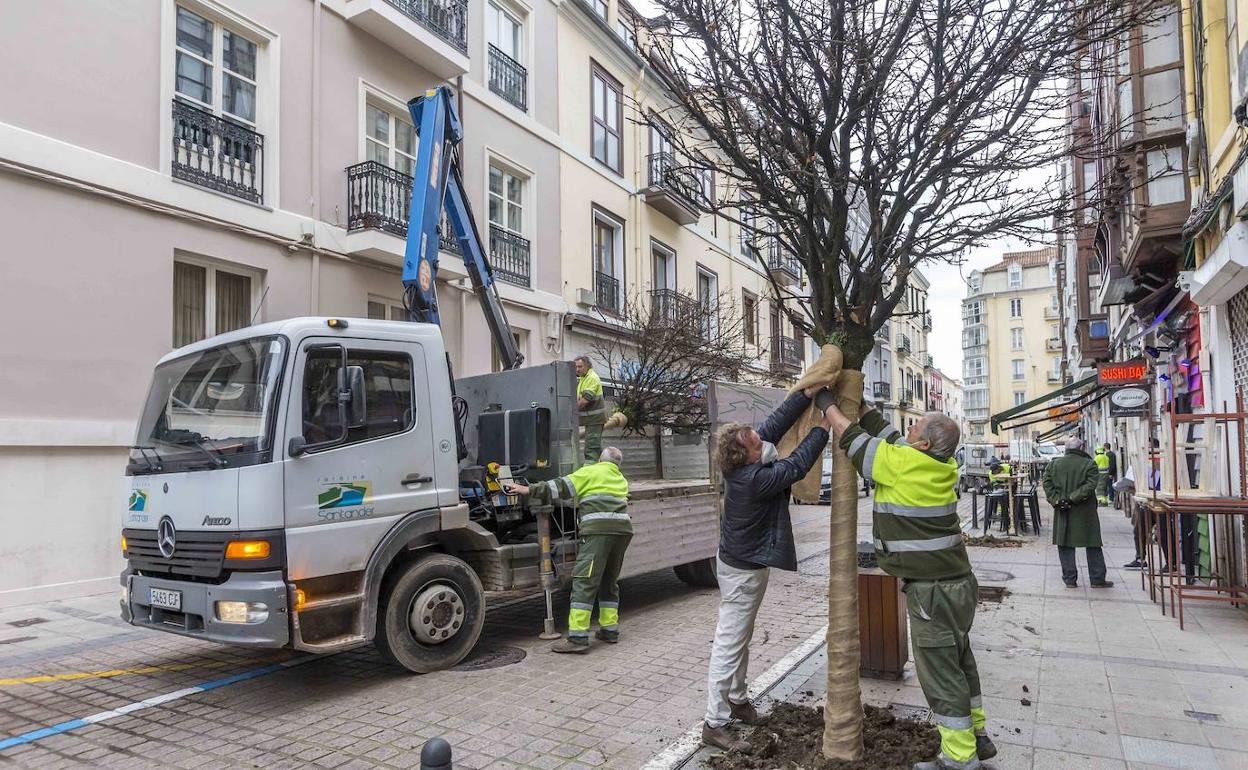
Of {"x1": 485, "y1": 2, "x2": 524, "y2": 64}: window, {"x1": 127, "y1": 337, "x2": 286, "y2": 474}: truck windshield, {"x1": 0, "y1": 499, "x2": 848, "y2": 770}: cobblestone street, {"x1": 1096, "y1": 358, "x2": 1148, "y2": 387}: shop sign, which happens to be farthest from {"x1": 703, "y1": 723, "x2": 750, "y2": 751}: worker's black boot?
{"x1": 485, "y1": 2, "x2": 524, "y2": 64}: window

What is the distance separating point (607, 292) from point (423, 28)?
7617 millimetres

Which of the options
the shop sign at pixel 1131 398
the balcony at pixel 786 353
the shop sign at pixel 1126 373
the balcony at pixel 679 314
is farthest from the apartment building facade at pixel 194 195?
the balcony at pixel 786 353

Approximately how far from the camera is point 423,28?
1259 centimetres

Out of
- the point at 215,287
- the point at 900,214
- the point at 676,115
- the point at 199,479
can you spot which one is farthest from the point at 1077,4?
the point at 676,115

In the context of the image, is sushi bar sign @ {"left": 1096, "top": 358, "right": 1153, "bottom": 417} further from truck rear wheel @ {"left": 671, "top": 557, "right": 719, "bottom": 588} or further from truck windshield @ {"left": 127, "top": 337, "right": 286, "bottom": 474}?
truck windshield @ {"left": 127, "top": 337, "right": 286, "bottom": 474}

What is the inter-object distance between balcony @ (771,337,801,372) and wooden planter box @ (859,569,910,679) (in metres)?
18.8

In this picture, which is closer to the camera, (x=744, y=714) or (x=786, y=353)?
(x=744, y=714)

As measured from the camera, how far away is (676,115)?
18141 mm

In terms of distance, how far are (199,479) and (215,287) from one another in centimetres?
610

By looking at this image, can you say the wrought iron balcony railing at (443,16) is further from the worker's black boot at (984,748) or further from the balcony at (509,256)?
the worker's black boot at (984,748)

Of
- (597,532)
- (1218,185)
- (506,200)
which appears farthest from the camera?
(506,200)

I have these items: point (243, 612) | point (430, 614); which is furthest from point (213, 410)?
point (430, 614)

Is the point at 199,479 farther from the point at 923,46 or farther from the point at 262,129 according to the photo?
the point at 262,129

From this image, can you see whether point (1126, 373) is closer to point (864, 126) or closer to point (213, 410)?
point (864, 126)
